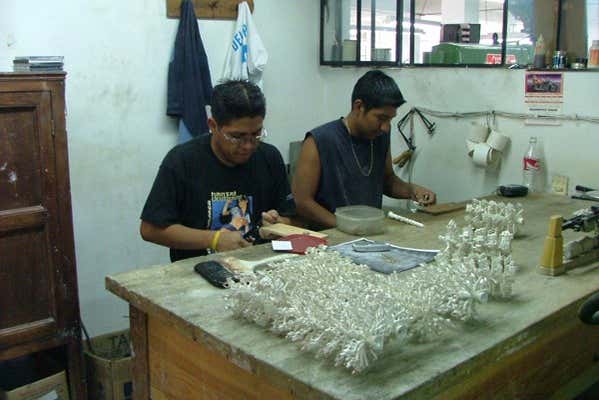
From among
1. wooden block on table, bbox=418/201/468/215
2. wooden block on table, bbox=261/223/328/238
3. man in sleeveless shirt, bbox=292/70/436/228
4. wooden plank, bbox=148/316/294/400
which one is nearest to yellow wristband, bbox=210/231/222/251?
wooden block on table, bbox=261/223/328/238

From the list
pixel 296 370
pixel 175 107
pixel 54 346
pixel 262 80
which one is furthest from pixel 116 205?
pixel 296 370

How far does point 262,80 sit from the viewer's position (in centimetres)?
369

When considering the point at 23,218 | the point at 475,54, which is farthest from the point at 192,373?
the point at 475,54

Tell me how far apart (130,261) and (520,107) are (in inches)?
84.3

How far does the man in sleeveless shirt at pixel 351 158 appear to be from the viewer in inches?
97.5

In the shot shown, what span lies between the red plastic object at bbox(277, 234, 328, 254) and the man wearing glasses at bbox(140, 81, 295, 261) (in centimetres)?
15

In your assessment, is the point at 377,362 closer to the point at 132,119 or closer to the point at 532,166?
the point at 532,166

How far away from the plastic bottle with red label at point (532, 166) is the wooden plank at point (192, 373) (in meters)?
1.99

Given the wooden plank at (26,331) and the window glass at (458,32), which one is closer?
the wooden plank at (26,331)

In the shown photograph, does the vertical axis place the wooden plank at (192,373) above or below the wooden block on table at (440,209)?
below

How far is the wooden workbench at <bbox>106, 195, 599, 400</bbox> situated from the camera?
1.03m

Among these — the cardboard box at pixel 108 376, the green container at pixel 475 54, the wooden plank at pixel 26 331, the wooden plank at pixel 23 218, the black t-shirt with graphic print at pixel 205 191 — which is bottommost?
the cardboard box at pixel 108 376

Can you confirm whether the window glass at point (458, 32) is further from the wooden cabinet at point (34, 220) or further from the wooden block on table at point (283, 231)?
the wooden cabinet at point (34, 220)

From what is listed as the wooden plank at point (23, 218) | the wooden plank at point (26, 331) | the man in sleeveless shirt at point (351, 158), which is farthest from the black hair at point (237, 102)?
the wooden plank at point (26, 331)
